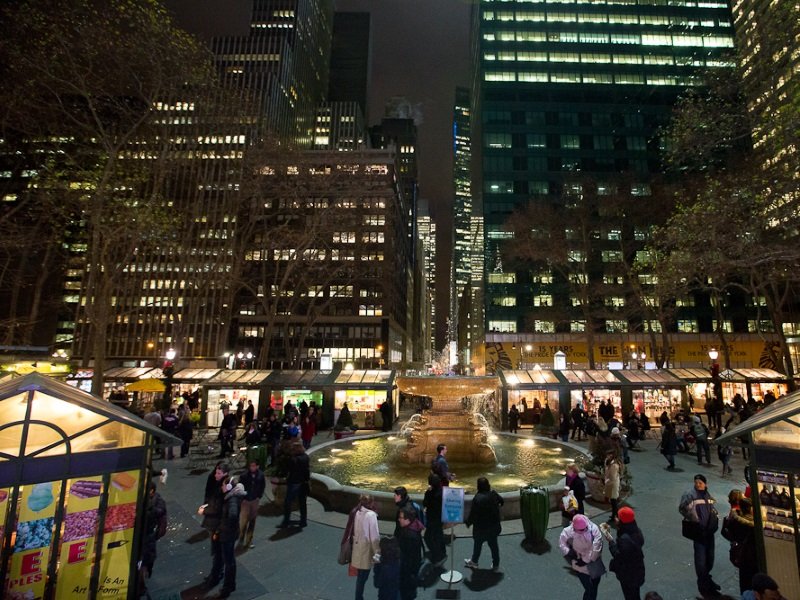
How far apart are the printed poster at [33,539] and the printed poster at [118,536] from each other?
0.55 m

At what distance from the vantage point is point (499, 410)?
2217cm

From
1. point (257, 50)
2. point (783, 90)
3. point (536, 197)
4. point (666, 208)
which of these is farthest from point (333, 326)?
point (257, 50)

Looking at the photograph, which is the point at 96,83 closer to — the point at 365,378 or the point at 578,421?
the point at 365,378

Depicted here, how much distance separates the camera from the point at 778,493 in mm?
5410

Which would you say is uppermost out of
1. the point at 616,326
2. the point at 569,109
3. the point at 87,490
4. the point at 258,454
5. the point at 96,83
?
the point at 569,109

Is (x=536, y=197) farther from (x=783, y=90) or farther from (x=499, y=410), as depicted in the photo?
(x=783, y=90)

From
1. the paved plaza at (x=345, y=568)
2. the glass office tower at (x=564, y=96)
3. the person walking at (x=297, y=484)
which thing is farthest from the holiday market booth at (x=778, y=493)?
the glass office tower at (x=564, y=96)

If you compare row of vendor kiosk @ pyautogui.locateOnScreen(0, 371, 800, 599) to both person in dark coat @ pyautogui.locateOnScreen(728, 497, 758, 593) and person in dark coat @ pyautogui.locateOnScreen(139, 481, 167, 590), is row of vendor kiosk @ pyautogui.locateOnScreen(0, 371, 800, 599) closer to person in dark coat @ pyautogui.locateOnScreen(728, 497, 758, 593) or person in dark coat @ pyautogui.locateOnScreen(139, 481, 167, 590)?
person in dark coat @ pyautogui.locateOnScreen(728, 497, 758, 593)

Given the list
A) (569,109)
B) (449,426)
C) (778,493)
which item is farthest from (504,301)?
(778,493)

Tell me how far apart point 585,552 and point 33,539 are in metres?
6.49

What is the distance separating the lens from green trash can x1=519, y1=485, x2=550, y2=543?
7.38 metres

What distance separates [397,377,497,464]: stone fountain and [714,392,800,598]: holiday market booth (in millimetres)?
7513

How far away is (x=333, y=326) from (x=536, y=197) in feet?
131

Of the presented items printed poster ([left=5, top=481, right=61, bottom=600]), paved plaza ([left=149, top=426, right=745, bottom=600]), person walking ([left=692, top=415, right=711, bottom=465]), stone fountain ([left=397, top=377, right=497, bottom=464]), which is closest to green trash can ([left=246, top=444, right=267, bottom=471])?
paved plaza ([left=149, top=426, right=745, bottom=600])
